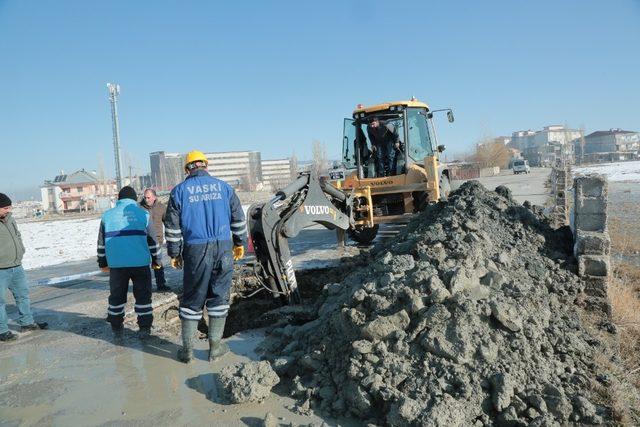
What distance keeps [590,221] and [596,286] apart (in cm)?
73

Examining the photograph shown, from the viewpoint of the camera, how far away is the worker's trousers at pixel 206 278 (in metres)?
4.24

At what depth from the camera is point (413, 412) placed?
2.90 metres

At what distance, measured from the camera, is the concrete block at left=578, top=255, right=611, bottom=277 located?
4.94 metres

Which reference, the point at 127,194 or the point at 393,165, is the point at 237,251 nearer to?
the point at 127,194

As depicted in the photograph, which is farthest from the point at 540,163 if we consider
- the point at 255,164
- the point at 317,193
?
the point at 317,193

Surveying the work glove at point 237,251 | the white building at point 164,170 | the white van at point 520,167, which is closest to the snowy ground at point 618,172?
the white van at point 520,167

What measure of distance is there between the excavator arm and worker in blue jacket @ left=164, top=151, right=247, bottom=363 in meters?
0.77

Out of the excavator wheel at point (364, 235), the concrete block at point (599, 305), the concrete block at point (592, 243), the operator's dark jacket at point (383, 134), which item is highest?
the operator's dark jacket at point (383, 134)

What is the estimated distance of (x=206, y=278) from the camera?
4.27 meters

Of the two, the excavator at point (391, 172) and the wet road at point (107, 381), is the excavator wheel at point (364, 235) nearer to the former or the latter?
the excavator at point (391, 172)

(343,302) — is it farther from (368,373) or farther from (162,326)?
→ (162,326)

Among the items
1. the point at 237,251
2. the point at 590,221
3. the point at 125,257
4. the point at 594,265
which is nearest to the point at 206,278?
the point at 237,251

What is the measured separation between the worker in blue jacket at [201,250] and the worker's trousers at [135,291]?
103 centimetres

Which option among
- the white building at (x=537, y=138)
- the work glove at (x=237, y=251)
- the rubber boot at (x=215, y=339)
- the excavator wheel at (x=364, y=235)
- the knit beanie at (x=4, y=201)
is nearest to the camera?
the rubber boot at (x=215, y=339)
